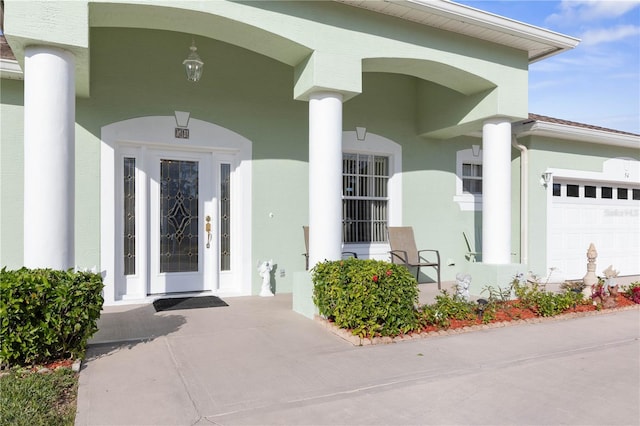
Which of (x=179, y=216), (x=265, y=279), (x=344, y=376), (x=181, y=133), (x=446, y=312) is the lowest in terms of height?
(x=344, y=376)

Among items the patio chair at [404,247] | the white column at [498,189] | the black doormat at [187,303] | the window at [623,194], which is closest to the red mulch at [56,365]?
the black doormat at [187,303]

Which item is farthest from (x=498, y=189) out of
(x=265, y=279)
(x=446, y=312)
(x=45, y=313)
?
(x=45, y=313)

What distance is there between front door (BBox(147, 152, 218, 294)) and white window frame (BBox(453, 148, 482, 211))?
4.99 metres

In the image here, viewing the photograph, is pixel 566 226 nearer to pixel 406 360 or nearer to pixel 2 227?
pixel 406 360

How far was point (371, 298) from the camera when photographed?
195 inches

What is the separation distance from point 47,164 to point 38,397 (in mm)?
2132

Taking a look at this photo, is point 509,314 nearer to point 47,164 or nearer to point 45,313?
point 45,313

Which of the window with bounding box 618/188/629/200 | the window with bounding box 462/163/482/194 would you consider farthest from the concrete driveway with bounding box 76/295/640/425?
the window with bounding box 618/188/629/200

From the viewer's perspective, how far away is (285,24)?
5605 millimetres

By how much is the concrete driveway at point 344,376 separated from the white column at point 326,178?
1022 millimetres

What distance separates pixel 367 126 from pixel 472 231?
315 cm

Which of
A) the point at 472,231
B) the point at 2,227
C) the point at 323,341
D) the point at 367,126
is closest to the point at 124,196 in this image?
the point at 2,227

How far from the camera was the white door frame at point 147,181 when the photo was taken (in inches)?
259

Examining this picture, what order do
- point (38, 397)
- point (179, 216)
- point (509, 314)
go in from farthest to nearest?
point (179, 216)
point (509, 314)
point (38, 397)
